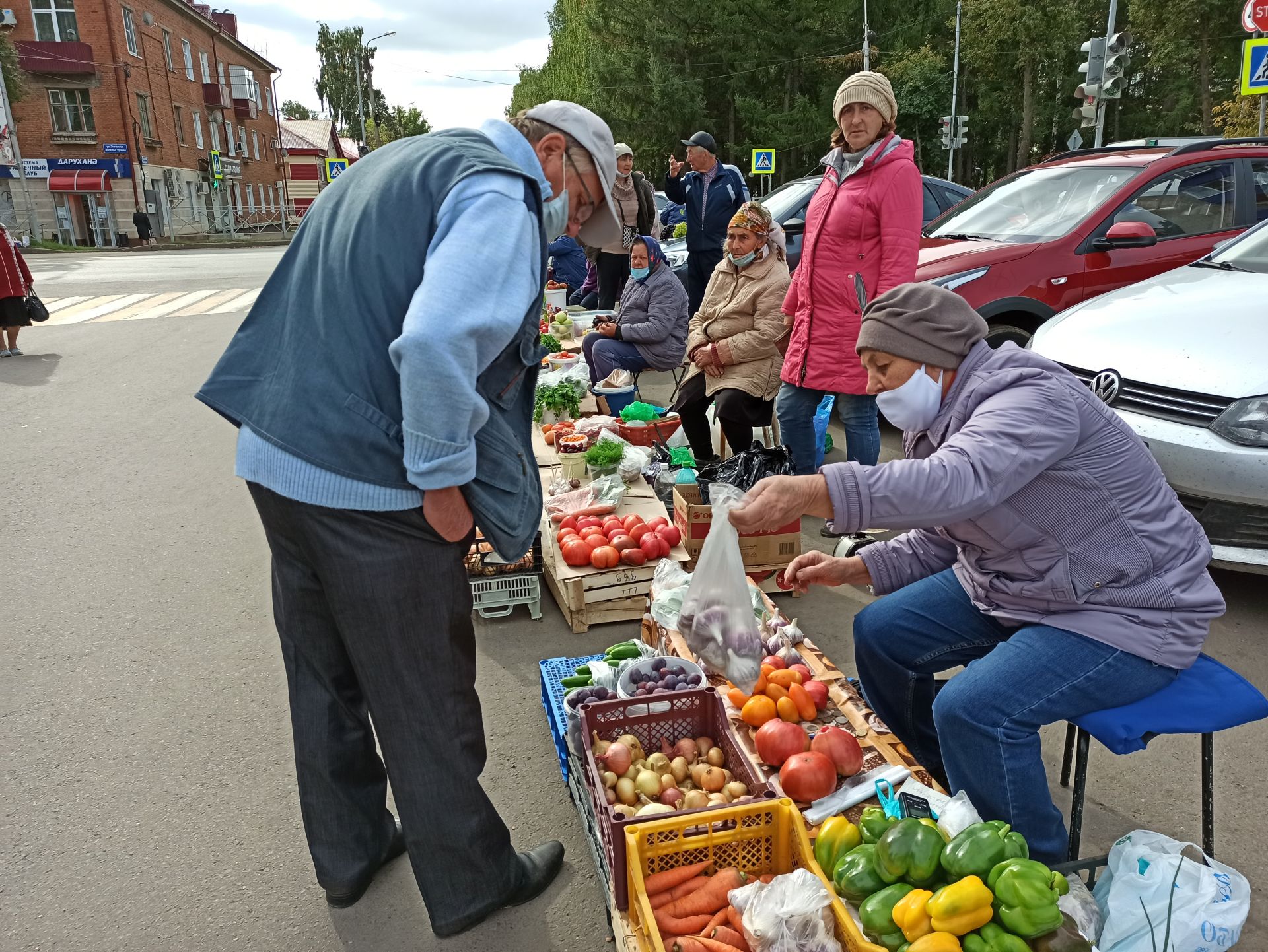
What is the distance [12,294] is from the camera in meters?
10.4

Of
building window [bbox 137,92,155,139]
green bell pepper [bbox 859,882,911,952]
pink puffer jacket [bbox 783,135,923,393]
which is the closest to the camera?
green bell pepper [bbox 859,882,911,952]

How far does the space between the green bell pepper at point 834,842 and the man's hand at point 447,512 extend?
1.13 meters

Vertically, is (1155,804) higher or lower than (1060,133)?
lower

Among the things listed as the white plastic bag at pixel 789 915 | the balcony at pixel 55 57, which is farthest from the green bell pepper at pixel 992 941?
the balcony at pixel 55 57

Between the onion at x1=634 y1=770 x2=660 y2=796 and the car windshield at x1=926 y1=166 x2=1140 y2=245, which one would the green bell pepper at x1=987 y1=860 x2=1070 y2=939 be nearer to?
the onion at x1=634 y1=770 x2=660 y2=796

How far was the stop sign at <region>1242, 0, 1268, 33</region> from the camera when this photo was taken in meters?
9.26

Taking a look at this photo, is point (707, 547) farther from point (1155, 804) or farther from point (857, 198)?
point (857, 198)

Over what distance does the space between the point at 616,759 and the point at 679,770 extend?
191mm

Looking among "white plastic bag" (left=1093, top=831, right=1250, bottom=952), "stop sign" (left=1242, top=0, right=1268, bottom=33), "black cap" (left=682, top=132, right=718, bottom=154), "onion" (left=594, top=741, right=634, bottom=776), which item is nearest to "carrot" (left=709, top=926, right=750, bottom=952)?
"onion" (left=594, top=741, right=634, bottom=776)

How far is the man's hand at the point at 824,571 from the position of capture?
2.68 m

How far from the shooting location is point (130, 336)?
12039 millimetres

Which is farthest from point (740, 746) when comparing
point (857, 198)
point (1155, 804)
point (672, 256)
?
point (672, 256)

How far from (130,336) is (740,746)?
1213cm

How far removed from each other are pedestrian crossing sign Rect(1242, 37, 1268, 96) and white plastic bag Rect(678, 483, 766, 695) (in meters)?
9.31
